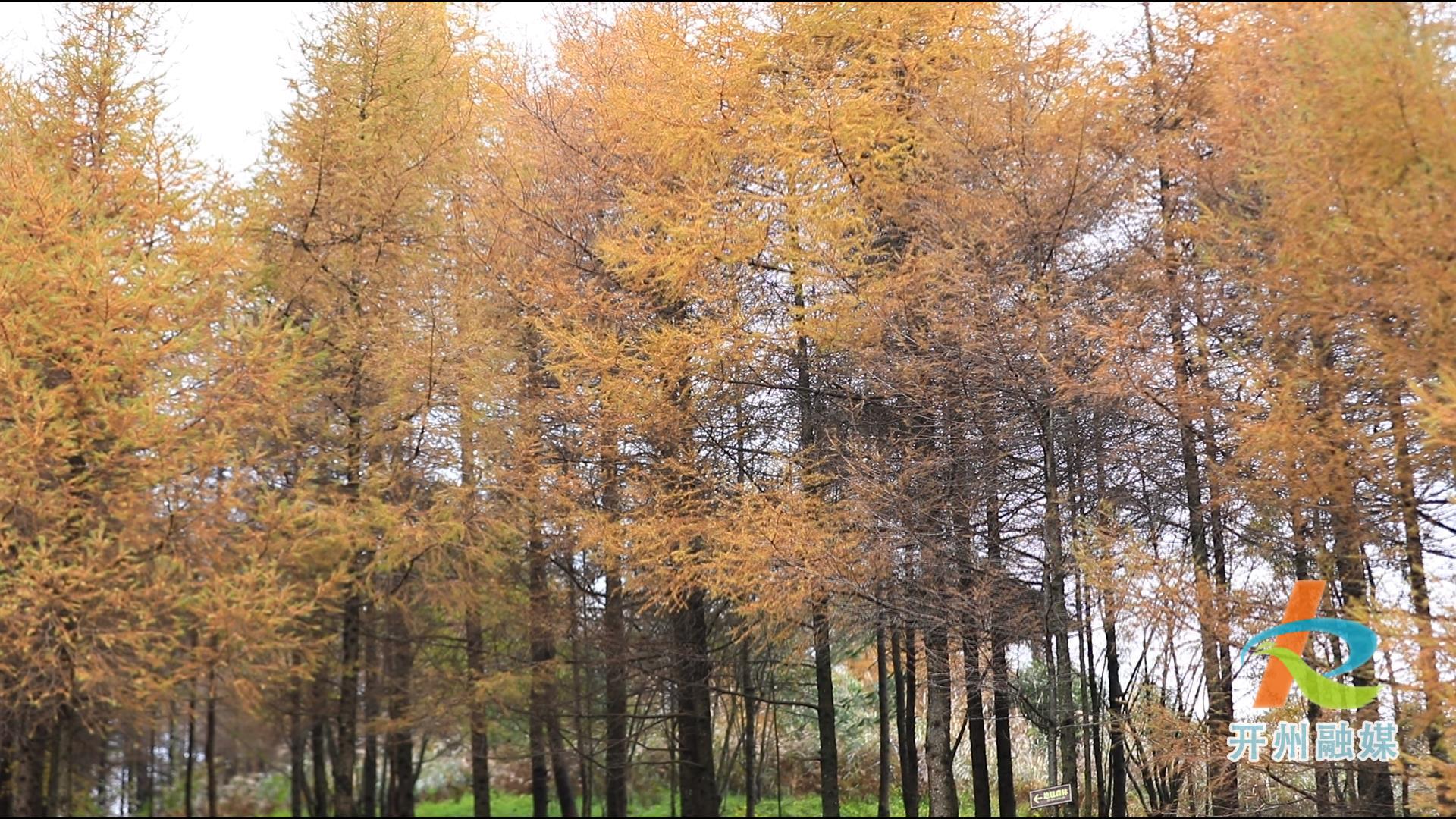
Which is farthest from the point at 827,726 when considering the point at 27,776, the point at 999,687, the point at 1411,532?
the point at 27,776

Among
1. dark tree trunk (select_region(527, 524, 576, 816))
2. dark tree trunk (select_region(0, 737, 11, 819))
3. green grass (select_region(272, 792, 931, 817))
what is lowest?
green grass (select_region(272, 792, 931, 817))

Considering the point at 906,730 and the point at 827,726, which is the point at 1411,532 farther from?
the point at 906,730

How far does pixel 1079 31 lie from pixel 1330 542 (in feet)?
10.9

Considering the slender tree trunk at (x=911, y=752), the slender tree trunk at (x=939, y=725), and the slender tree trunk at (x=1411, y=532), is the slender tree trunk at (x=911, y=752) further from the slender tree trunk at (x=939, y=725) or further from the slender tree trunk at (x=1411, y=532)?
the slender tree trunk at (x=1411, y=532)

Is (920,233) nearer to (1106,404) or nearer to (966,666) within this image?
(1106,404)

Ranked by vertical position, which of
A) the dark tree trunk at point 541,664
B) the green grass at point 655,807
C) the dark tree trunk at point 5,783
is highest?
the dark tree trunk at point 541,664

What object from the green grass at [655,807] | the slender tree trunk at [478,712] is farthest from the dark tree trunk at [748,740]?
the slender tree trunk at [478,712]

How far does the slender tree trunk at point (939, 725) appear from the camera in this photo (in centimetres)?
802

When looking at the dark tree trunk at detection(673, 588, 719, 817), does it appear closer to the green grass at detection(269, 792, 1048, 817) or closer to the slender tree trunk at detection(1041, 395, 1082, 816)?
the green grass at detection(269, 792, 1048, 817)

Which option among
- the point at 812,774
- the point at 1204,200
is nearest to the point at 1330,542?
the point at 1204,200

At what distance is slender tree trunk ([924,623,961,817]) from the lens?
802cm

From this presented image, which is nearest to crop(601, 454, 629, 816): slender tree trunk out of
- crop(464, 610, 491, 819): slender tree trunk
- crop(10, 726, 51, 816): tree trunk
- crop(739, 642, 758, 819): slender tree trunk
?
crop(739, 642, 758, 819): slender tree trunk

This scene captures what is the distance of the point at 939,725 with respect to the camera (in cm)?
813

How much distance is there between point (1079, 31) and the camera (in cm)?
769
